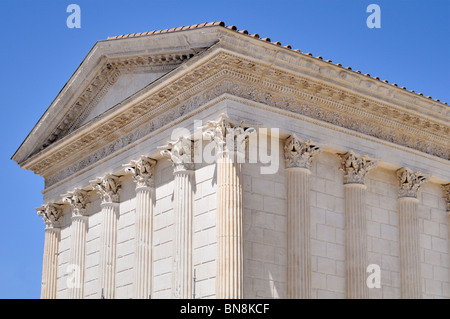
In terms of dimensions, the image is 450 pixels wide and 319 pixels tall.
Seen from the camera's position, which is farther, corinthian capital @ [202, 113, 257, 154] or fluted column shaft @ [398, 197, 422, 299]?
fluted column shaft @ [398, 197, 422, 299]

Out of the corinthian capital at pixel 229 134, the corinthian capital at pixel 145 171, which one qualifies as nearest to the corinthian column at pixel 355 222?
the corinthian capital at pixel 229 134

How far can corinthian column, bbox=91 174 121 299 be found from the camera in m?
26.9

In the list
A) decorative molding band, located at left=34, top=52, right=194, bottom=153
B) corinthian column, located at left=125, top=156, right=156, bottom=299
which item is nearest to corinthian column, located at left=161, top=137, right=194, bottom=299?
corinthian column, located at left=125, top=156, right=156, bottom=299

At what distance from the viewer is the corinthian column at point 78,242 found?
2862 cm

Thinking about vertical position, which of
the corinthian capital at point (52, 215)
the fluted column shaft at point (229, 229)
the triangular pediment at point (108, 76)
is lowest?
the fluted column shaft at point (229, 229)

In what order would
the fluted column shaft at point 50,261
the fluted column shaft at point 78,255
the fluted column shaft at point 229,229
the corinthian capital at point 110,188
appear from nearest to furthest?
the fluted column shaft at point 229,229, the corinthian capital at point 110,188, the fluted column shaft at point 78,255, the fluted column shaft at point 50,261

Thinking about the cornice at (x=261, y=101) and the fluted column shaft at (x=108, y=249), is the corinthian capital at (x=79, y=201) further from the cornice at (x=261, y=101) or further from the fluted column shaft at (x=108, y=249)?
the fluted column shaft at (x=108, y=249)

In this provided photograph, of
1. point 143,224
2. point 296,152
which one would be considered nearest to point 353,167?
point 296,152

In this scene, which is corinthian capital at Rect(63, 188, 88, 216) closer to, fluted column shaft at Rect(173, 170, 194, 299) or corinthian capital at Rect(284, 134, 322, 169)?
fluted column shaft at Rect(173, 170, 194, 299)

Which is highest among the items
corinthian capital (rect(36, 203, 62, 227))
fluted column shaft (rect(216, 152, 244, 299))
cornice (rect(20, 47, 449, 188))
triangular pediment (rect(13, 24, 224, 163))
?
triangular pediment (rect(13, 24, 224, 163))

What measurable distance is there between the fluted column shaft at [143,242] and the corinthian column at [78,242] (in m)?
3.53

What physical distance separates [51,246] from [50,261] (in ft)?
1.69

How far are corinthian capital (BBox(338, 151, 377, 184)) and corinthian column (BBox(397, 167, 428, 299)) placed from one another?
5.71 feet

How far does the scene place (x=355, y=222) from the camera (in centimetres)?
2525
